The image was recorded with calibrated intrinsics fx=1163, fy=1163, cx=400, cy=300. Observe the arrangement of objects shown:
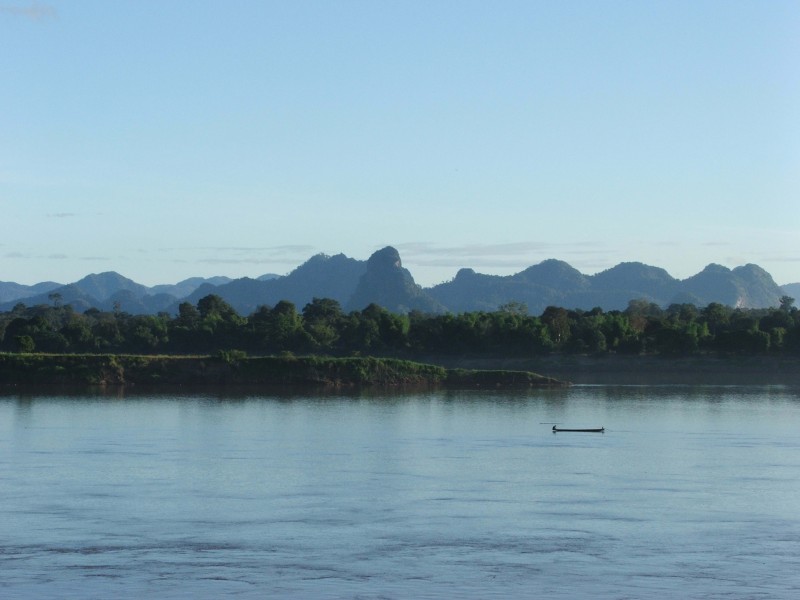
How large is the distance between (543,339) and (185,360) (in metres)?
44.6

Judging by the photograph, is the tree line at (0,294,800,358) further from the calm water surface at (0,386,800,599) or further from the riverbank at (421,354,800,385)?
the calm water surface at (0,386,800,599)

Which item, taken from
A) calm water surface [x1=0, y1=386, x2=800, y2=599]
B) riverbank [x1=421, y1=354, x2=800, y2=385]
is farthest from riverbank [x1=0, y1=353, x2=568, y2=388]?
calm water surface [x1=0, y1=386, x2=800, y2=599]

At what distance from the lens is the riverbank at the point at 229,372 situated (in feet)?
296

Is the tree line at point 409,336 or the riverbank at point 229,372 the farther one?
the tree line at point 409,336

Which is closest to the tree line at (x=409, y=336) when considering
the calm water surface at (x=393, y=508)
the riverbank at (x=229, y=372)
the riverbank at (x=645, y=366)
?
the riverbank at (x=645, y=366)

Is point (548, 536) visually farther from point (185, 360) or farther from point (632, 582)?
point (185, 360)

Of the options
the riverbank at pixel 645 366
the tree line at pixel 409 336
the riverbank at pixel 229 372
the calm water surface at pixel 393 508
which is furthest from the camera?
the tree line at pixel 409 336

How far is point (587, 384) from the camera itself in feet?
342

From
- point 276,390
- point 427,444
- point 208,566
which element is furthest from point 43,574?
point 276,390

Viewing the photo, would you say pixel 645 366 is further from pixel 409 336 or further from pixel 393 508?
pixel 393 508

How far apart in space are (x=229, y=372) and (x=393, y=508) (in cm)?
6239

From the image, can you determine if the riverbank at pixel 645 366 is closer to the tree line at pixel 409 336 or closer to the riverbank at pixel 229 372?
the tree line at pixel 409 336

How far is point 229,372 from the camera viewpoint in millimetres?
93438

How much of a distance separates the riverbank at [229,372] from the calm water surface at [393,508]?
29.7 m
